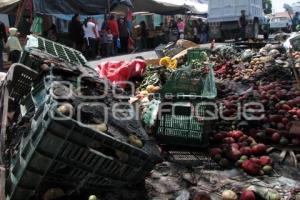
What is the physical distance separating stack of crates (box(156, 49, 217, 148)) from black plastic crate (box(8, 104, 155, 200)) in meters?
1.50

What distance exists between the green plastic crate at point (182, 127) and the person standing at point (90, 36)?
493 inches

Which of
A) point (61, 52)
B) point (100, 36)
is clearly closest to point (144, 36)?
point (100, 36)

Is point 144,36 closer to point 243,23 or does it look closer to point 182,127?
point 243,23

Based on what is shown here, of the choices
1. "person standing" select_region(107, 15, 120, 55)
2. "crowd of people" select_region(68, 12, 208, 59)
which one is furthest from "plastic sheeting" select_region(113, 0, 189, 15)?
"person standing" select_region(107, 15, 120, 55)

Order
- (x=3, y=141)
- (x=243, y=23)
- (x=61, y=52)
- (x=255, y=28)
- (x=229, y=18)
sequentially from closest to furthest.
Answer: (x=3, y=141), (x=61, y=52), (x=243, y=23), (x=229, y=18), (x=255, y=28)

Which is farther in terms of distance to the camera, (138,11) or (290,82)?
(138,11)

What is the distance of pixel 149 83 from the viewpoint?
784cm

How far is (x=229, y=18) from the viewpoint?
24297 mm

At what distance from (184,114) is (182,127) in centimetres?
17

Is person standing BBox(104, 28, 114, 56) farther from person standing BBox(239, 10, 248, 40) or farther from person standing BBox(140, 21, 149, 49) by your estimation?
person standing BBox(239, 10, 248, 40)

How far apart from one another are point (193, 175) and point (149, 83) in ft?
11.5

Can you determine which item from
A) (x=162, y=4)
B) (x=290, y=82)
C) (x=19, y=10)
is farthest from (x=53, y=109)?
(x=162, y=4)

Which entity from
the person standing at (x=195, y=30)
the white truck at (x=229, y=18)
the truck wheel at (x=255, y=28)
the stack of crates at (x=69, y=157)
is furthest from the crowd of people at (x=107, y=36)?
the stack of crates at (x=69, y=157)

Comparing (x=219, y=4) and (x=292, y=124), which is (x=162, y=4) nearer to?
(x=219, y=4)
